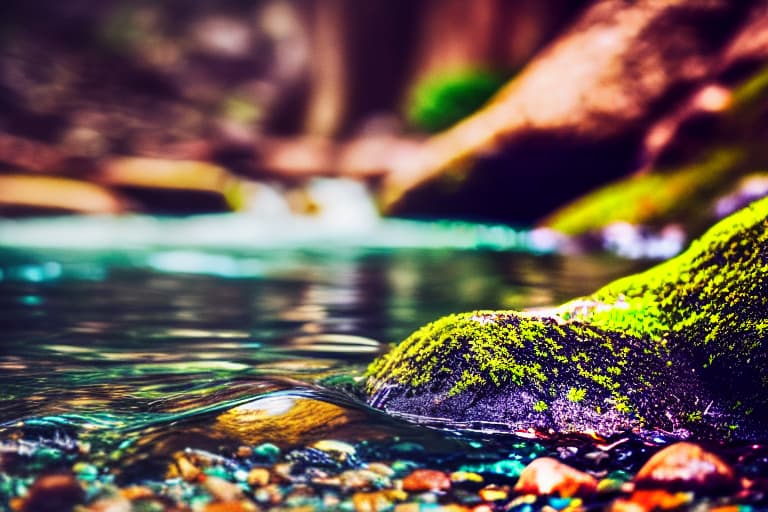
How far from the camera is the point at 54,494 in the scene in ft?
7.05

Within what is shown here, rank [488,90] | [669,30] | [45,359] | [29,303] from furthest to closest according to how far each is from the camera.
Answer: [488,90]
[669,30]
[29,303]
[45,359]

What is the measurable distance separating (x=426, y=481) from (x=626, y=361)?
3.53ft

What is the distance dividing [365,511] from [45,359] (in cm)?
247

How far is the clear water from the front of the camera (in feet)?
8.73

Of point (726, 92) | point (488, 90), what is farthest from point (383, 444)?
point (488, 90)

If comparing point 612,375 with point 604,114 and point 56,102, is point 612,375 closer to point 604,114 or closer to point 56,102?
point 604,114

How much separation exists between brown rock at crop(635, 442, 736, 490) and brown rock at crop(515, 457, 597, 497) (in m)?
0.16

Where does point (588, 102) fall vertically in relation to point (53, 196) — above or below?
above

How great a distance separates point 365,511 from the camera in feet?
6.92

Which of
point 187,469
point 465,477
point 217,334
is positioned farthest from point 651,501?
point 217,334

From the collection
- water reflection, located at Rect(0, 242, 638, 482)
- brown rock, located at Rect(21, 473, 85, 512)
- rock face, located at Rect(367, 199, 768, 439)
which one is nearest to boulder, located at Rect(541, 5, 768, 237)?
water reflection, located at Rect(0, 242, 638, 482)

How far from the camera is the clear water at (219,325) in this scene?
8.73 feet

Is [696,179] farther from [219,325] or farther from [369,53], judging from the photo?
[369,53]

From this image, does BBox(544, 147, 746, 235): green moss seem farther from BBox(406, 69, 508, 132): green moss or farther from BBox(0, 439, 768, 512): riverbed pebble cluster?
BBox(0, 439, 768, 512): riverbed pebble cluster
